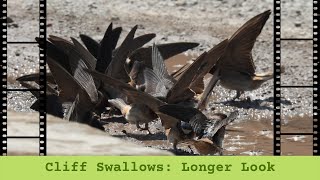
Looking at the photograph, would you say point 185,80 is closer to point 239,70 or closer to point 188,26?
point 239,70

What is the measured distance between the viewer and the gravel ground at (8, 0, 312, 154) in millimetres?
13859

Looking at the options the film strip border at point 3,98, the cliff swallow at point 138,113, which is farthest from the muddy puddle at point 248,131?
the film strip border at point 3,98

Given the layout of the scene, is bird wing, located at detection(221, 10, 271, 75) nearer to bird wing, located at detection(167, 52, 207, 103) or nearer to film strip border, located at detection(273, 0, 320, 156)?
bird wing, located at detection(167, 52, 207, 103)

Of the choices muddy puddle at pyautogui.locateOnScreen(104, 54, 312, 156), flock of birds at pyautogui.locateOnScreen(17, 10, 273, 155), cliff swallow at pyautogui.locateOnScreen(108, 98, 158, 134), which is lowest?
muddy puddle at pyautogui.locateOnScreen(104, 54, 312, 156)

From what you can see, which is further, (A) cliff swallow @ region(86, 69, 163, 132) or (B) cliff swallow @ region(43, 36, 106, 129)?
(B) cliff swallow @ region(43, 36, 106, 129)

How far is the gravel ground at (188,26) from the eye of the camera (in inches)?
546

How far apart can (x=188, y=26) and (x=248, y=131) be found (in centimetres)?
629

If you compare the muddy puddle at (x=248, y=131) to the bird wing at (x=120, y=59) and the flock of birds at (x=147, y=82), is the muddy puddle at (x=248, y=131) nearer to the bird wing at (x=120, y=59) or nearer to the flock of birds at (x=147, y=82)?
the flock of birds at (x=147, y=82)

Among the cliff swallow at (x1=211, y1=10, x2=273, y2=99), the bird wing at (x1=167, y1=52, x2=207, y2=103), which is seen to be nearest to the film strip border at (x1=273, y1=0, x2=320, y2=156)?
the bird wing at (x1=167, y1=52, x2=207, y2=103)

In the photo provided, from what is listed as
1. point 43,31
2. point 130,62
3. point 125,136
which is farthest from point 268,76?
point 43,31

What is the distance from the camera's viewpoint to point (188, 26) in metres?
17.6

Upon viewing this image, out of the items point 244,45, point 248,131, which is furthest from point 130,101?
point 244,45

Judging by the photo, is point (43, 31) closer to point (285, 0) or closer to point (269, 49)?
point (269, 49)

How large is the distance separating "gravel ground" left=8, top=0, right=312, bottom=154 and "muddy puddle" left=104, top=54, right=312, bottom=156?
0.05 m
